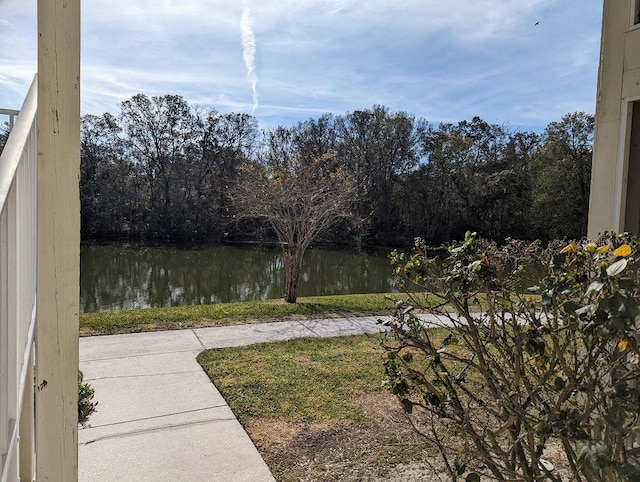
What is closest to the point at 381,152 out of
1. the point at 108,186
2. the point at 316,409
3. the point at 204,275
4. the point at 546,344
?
the point at 204,275

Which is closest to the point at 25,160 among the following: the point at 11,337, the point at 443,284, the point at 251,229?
the point at 11,337

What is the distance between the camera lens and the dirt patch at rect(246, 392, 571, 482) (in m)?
2.32

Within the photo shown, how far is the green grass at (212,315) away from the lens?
4898 mm

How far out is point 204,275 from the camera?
507 inches

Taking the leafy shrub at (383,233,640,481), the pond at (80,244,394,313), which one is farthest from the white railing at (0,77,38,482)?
the pond at (80,244,394,313)

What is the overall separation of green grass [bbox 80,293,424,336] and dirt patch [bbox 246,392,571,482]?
5.45ft

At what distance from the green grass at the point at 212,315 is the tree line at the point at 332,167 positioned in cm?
1198

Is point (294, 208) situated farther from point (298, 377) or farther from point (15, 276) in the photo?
point (15, 276)

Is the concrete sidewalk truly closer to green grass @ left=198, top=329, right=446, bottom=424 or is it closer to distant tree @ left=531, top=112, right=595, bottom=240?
green grass @ left=198, top=329, right=446, bottom=424

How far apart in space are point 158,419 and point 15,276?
6.91ft

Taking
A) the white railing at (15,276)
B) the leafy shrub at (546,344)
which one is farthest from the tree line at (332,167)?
the white railing at (15,276)

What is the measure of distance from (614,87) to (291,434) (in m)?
2.64

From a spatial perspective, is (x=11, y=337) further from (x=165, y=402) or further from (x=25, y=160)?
(x=165, y=402)

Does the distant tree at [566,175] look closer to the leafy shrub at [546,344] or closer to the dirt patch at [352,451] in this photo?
the dirt patch at [352,451]
